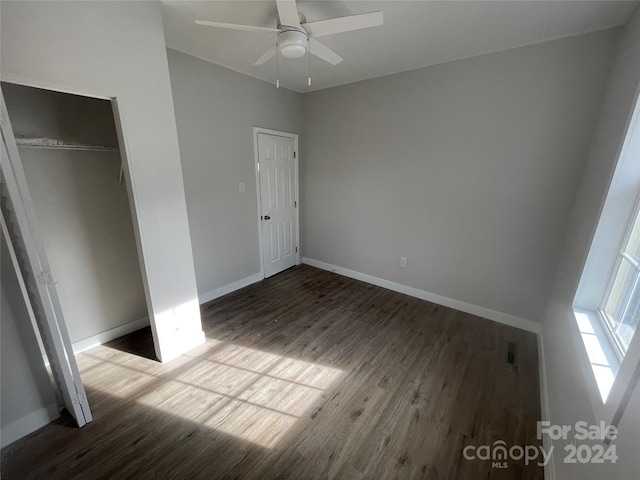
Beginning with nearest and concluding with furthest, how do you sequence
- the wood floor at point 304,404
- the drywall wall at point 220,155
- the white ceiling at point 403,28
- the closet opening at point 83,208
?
1. the wood floor at point 304,404
2. the white ceiling at point 403,28
3. the closet opening at point 83,208
4. the drywall wall at point 220,155

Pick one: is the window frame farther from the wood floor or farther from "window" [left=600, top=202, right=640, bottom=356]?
the wood floor

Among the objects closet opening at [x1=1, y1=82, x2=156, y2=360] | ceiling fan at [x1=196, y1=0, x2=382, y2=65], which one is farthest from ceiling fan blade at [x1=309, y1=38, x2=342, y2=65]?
closet opening at [x1=1, y1=82, x2=156, y2=360]

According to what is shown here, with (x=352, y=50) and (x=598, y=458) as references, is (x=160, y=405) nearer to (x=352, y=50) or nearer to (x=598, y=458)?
(x=598, y=458)

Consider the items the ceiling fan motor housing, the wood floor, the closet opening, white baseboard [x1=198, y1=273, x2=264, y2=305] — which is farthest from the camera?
white baseboard [x1=198, y1=273, x2=264, y2=305]

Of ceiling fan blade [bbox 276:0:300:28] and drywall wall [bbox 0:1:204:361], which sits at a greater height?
ceiling fan blade [bbox 276:0:300:28]

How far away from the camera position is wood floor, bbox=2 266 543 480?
4.77ft

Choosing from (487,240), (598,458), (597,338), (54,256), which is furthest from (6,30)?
(487,240)

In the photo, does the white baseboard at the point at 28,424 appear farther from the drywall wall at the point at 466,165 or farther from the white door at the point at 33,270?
the drywall wall at the point at 466,165

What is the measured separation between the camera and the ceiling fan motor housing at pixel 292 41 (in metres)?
1.64

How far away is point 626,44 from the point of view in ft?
5.82

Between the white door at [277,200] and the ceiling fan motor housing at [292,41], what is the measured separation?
1.80m

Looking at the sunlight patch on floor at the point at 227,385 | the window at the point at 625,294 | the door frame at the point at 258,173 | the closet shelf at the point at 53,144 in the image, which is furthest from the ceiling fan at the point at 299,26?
the sunlight patch on floor at the point at 227,385

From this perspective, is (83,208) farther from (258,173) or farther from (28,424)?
(258,173)

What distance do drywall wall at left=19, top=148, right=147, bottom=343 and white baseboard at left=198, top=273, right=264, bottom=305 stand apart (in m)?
0.71
